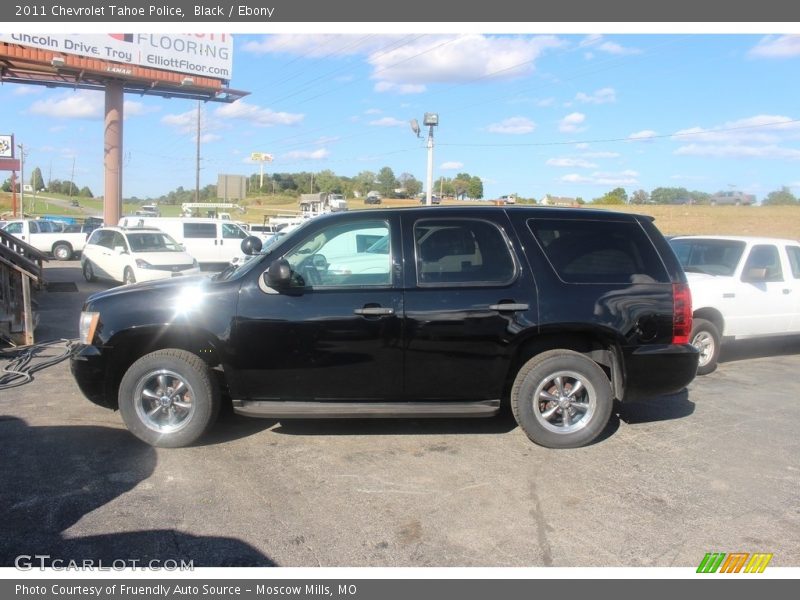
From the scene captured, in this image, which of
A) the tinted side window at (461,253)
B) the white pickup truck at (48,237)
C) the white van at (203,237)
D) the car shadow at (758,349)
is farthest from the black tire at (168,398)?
the white pickup truck at (48,237)

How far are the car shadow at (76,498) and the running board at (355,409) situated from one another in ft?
2.81

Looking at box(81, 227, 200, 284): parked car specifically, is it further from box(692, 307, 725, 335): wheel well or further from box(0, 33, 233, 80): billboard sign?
box(0, 33, 233, 80): billboard sign

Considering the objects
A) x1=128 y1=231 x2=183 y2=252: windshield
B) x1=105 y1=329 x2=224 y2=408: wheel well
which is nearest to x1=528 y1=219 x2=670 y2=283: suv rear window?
x1=105 y1=329 x2=224 y2=408: wheel well

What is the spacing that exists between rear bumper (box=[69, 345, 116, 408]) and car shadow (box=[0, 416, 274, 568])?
0.42 metres

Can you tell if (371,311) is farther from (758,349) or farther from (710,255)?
(758,349)

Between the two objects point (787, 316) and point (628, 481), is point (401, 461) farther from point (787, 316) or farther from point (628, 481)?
point (787, 316)

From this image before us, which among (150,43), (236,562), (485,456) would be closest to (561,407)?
(485,456)

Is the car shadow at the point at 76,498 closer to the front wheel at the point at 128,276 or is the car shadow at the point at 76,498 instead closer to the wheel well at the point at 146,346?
the wheel well at the point at 146,346

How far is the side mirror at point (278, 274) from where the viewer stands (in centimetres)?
448

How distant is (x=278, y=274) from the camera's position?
4.49m

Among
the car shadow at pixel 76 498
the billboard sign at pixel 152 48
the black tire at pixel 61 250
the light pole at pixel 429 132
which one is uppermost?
the billboard sign at pixel 152 48

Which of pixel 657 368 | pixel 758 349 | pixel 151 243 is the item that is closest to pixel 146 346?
pixel 657 368

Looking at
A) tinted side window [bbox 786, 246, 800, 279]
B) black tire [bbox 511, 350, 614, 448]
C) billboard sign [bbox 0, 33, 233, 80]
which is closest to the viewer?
black tire [bbox 511, 350, 614, 448]

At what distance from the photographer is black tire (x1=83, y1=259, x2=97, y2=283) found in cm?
1662
